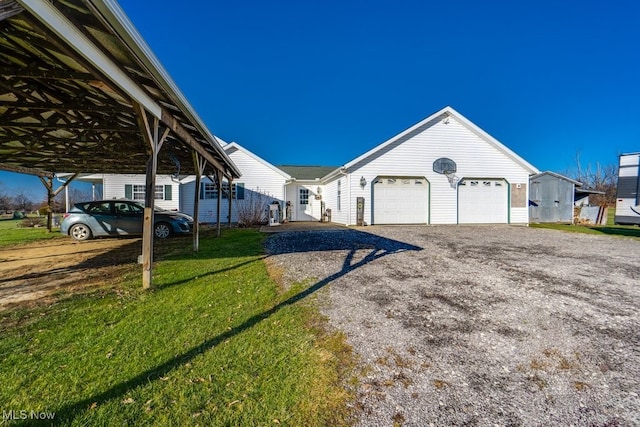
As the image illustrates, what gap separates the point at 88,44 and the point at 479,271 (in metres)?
6.40

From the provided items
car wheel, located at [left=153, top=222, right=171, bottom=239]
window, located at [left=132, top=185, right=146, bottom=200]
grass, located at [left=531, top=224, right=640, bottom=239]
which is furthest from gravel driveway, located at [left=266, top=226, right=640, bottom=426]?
window, located at [left=132, top=185, right=146, bottom=200]

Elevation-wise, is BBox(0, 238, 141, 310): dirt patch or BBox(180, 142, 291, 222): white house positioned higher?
BBox(180, 142, 291, 222): white house

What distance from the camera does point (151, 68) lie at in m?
3.22

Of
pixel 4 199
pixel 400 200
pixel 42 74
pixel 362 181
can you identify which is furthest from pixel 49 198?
pixel 4 199

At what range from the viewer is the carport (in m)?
2.29

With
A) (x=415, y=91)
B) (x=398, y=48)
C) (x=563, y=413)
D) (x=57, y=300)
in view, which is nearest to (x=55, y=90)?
(x=57, y=300)

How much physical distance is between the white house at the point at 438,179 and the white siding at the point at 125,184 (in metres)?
9.18

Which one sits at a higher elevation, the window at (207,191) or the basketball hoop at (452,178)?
the basketball hoop at (452,178)

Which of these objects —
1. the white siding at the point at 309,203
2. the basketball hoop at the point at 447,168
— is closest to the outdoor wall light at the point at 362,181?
the basketball hoop at the point at 447,168

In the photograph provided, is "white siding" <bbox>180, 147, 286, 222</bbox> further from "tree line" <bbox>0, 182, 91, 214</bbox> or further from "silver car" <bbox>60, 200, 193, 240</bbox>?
"tree line" <bbox>0, 182, 91, 214</bbox>

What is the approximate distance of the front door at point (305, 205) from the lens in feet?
61.8

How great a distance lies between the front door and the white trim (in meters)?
15.1

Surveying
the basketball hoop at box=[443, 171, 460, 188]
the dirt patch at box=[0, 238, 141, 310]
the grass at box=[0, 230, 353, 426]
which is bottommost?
the grass at box=[0, 230, 353, 426]

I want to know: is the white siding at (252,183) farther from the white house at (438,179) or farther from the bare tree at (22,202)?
the bare tree at (22,202)
